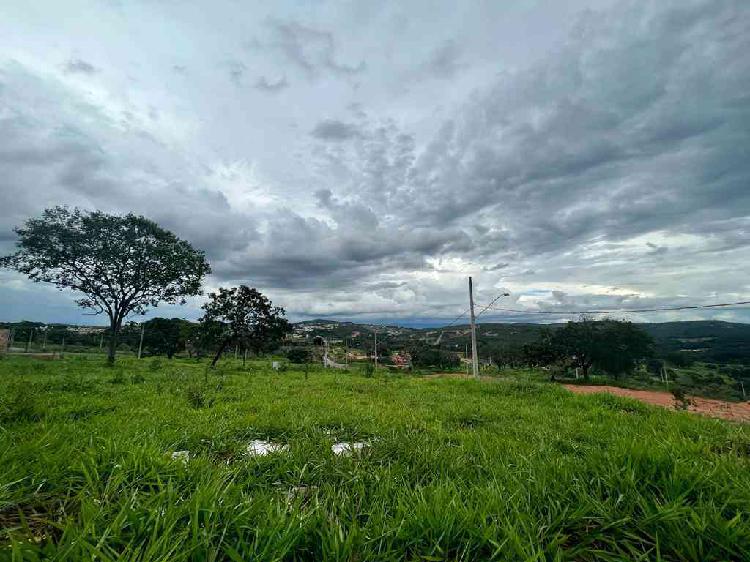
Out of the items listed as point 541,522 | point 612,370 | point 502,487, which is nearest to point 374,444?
point 502,487

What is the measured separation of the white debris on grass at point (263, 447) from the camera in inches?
143

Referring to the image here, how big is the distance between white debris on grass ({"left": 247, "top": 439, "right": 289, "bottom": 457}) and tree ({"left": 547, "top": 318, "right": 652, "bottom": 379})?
156ft

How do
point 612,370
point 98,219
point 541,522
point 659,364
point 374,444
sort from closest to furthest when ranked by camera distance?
point 541,522, point 374,444, point 98,219, point 612,370, point 659,364

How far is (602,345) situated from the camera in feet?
153

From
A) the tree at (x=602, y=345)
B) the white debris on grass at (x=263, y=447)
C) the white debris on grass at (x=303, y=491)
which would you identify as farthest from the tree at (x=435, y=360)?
the white debris on grass at (x=303, y=491)

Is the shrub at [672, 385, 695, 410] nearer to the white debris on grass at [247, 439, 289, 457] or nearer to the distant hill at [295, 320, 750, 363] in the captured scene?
the white debris on grass at [247, 439, 289, 457]

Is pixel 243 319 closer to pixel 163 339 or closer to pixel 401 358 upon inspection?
pixel 163 339

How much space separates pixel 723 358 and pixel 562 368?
58020 mm

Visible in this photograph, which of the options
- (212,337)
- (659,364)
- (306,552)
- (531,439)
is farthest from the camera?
(659,364)

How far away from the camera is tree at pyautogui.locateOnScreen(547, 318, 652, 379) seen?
44.2 meters

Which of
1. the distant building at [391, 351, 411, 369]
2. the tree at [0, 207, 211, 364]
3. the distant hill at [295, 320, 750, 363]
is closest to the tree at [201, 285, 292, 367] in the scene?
the tree at [0, 207, 211, 364]

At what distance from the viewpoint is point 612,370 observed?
1903 inches

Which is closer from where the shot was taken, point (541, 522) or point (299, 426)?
point (541, 522)

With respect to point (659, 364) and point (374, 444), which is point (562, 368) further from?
point (374, 444)
